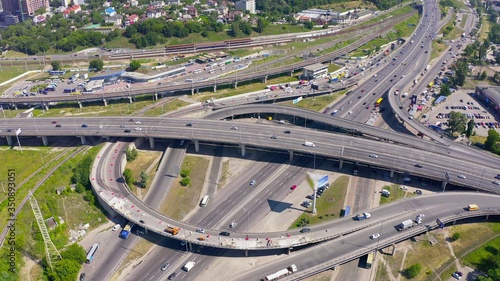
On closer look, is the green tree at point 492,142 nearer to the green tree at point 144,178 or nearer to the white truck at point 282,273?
the white truck at point 282,273

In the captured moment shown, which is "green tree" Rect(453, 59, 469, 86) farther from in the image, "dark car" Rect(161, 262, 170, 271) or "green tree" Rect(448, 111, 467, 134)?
"dark car" Rect(161, 262, 170, 271)

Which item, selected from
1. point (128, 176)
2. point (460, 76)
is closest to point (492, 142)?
point (460, 76)

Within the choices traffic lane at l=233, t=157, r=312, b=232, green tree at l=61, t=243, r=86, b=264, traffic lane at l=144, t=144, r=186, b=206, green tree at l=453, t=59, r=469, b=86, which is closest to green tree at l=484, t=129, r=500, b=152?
green tree at l=453, t=59, r=469, b=86

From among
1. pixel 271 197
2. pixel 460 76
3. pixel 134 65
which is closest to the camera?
pixel 271 197

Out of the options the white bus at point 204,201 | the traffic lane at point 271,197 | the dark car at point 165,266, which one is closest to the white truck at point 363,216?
the traffic lane at point 271,197

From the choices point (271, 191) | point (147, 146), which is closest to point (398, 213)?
point (271, 191)

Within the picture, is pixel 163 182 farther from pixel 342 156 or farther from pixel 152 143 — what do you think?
pixel 342 156

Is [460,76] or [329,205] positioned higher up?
[460,76]
